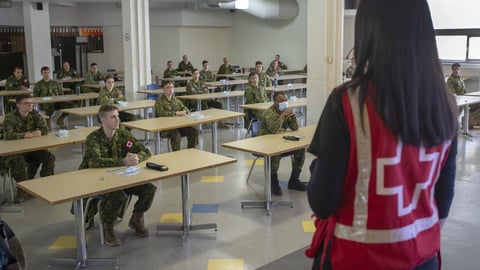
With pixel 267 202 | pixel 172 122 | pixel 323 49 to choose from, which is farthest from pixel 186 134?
pixel 323 49

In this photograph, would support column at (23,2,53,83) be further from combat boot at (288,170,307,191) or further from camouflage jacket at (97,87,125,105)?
combat boot at (288,170,307,191)

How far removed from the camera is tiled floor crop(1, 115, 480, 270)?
13.2 ft

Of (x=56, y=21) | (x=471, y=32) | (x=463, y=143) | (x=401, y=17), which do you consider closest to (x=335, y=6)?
(x=463, y=143)

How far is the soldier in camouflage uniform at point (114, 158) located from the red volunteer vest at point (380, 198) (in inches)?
125

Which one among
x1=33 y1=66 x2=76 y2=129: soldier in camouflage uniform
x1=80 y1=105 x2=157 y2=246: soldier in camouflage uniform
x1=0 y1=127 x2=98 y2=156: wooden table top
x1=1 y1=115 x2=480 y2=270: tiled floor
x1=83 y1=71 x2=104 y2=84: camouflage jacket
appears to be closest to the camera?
x1=1 y1=115 x2=480 y2=270: tiled floor

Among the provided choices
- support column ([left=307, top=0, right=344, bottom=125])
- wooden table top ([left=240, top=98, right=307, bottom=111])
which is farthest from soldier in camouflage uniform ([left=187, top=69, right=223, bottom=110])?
support column ([left=307, top=0, right=344, bottom=125])

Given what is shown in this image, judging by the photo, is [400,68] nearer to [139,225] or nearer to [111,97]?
[139,225]

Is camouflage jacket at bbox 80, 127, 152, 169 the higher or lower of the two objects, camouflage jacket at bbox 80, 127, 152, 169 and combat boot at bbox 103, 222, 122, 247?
the higher

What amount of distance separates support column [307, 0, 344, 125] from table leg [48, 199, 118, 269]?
5281 millimetres

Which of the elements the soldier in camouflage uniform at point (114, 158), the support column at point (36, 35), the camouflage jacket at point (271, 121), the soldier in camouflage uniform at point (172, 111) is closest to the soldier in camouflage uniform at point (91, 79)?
the support column at point (36, 35)

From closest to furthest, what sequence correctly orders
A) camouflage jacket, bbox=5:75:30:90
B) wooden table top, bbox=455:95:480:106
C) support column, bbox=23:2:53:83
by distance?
1. wooden table top, bbox=455:95:480:106
2. camouflage jacket, bbox=5:75:30:90
3. support column, bbox=23:2:53:83

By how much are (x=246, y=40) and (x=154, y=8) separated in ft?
11.3

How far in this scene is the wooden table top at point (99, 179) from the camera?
348 centimetres

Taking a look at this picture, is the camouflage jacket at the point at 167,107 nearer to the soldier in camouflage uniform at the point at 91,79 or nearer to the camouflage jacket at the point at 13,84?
the camouflage jacket at the point at 13,84
